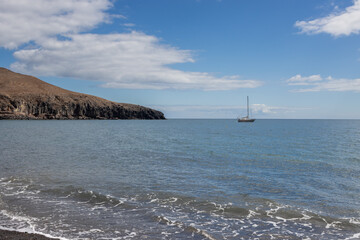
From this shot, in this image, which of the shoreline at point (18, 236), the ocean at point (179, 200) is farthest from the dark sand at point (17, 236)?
the ocean at point (179, 200)

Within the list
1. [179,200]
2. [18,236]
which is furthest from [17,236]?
[179,200]

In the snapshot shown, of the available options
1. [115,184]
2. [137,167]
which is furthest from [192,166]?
[115,184]

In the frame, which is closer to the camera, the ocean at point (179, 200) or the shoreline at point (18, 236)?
the shoreline at point (18, 236)

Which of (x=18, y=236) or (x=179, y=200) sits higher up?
(x=18, y=236)

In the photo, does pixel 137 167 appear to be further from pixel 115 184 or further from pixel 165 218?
pixel 165 218

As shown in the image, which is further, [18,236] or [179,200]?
[179,200]

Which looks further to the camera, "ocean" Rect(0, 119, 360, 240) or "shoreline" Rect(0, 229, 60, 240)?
"ocean" Rect(0, 119, 360, 240)

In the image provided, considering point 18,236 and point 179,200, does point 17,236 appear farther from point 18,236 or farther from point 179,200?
point 179,200

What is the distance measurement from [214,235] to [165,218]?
8.09 ft

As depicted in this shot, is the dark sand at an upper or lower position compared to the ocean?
upper

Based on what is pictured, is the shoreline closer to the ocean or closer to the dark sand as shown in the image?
the dark sand

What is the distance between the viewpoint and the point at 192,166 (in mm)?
23641

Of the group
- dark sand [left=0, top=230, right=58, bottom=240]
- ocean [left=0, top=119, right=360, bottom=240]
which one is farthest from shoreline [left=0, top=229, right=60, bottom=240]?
ocean [left=0, top=119, right=360, bottom=240]

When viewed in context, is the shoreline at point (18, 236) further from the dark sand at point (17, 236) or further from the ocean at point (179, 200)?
the ocean at point (179, 200)
